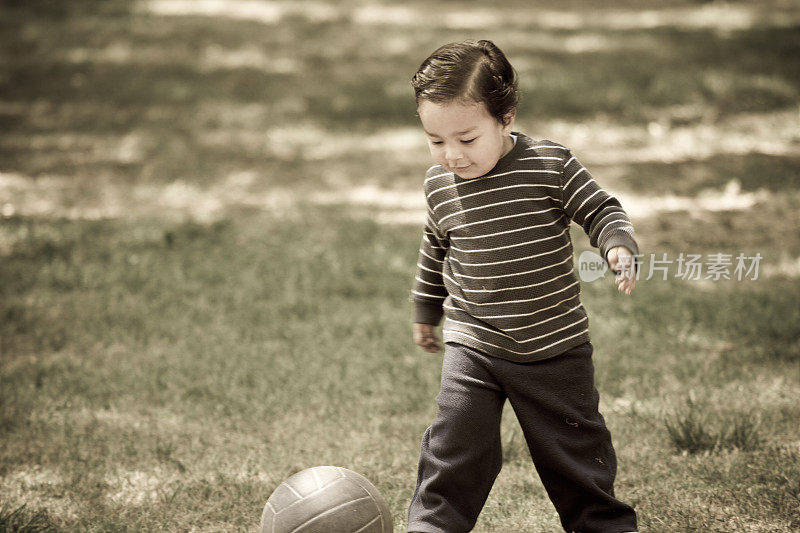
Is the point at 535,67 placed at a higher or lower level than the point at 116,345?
higher

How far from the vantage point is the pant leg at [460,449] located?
109 inches

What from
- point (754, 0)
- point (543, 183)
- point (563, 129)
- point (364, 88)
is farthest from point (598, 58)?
point (543, 183)

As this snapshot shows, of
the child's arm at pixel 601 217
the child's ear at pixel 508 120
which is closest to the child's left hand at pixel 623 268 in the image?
the child's arm at pixel 601 217

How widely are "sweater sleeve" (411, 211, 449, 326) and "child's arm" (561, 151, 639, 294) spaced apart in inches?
20.7

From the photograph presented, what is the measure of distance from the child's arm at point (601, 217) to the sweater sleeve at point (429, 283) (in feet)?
1.72

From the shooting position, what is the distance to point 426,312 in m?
3.07

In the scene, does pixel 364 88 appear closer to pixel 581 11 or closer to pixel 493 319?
pixel 581 11

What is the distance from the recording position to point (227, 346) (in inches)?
190

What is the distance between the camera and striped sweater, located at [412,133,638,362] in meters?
2.67

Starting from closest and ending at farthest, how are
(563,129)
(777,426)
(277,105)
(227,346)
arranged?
(777,426) → (227,346) → (563,129) → (277,105)

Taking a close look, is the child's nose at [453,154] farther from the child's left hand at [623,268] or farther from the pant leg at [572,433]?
the pant leg at [572,433]

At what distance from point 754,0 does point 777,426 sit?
1056 centimetres

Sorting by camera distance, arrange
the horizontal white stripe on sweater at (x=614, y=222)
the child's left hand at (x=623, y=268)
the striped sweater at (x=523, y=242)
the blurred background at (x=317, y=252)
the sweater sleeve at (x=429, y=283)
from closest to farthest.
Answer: the child's left hand at (x=623, y=268) → the horizontal white stripe on sweater at (x=614, y=222) → the striped sweater at (x=523, y=242) → the sweater sleeve at (x=429, y=283) → the blurred background at (x=317, y=252)

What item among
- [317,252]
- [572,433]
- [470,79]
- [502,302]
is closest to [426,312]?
[502,302]
